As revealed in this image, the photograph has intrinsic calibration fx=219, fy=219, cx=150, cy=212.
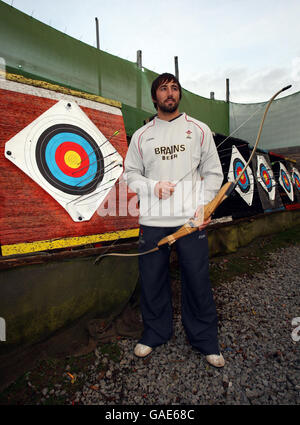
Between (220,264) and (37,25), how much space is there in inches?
199

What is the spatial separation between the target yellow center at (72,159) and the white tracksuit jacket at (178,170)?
632 millimetres

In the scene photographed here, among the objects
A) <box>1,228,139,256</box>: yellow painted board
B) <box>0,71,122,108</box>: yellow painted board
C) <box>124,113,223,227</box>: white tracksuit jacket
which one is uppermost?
<box>0,71,122,108</box>: yellow painted board

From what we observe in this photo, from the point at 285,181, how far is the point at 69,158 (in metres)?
6.06

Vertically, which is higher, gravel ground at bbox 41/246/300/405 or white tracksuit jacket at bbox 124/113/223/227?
white tracksuit jacket at bbox 124/113/223/227

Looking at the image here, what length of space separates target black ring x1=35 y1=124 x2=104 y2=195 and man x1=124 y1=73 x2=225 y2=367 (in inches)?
19.9

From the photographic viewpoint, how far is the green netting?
3439mm

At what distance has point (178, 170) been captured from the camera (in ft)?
4.92

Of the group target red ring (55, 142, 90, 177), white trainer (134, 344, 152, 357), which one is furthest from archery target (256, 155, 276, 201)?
white trainer (134, 344, 152, 357)

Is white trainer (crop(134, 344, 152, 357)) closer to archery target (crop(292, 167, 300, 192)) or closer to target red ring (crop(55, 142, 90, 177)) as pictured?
target red ring (crop(55, 142, 90, 177))

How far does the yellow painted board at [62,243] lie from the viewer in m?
1.47

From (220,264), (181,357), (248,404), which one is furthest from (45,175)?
(220,264)

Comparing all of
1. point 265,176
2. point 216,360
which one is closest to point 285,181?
point 265,176

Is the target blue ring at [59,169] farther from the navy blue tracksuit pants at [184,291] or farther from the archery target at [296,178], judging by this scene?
the archery target at [296,178]

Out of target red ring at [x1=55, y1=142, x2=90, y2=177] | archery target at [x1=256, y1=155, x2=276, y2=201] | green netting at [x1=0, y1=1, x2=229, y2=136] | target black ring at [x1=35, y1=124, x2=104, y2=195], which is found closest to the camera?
target black ring at [x1=35, y1=124, x2=104, y2=195]
